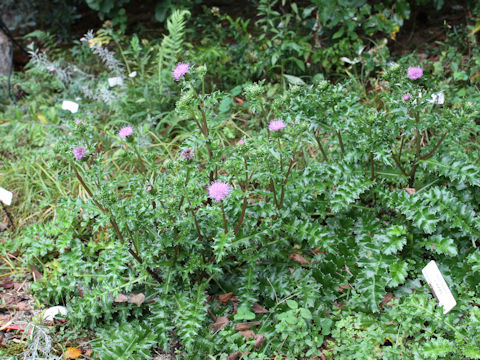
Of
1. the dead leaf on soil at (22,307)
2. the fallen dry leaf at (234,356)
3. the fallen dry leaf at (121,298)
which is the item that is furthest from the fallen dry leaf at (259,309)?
the dead leaf on soil at (22,307)

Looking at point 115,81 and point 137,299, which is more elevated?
point 115,81

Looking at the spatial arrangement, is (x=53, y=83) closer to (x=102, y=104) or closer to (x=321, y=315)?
(x=102, y=104)

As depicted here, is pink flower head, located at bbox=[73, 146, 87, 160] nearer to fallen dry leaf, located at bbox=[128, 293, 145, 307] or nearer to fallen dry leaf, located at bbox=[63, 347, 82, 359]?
fallen dry leaf, located at bbox=[128, 293, 145, 307]

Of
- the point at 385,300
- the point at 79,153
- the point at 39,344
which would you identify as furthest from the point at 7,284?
the point at 385,300

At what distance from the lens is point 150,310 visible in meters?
2.00

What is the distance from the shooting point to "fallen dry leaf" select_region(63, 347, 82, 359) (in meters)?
1.95

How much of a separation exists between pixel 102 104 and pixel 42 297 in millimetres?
1904

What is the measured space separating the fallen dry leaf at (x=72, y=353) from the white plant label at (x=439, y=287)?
161cm

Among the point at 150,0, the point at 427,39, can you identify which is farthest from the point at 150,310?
the point at 150,0

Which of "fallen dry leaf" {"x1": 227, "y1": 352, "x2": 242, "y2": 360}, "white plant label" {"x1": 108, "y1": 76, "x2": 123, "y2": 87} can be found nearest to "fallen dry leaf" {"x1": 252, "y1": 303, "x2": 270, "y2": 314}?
"fallen dry leaf" {"x1": 227, "y1": 352, "x2": 242, "y2": 360}

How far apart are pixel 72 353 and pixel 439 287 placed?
5.45 ft

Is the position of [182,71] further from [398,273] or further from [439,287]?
[439,287]

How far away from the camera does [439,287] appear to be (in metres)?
1.80

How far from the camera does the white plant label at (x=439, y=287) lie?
1.76 m
